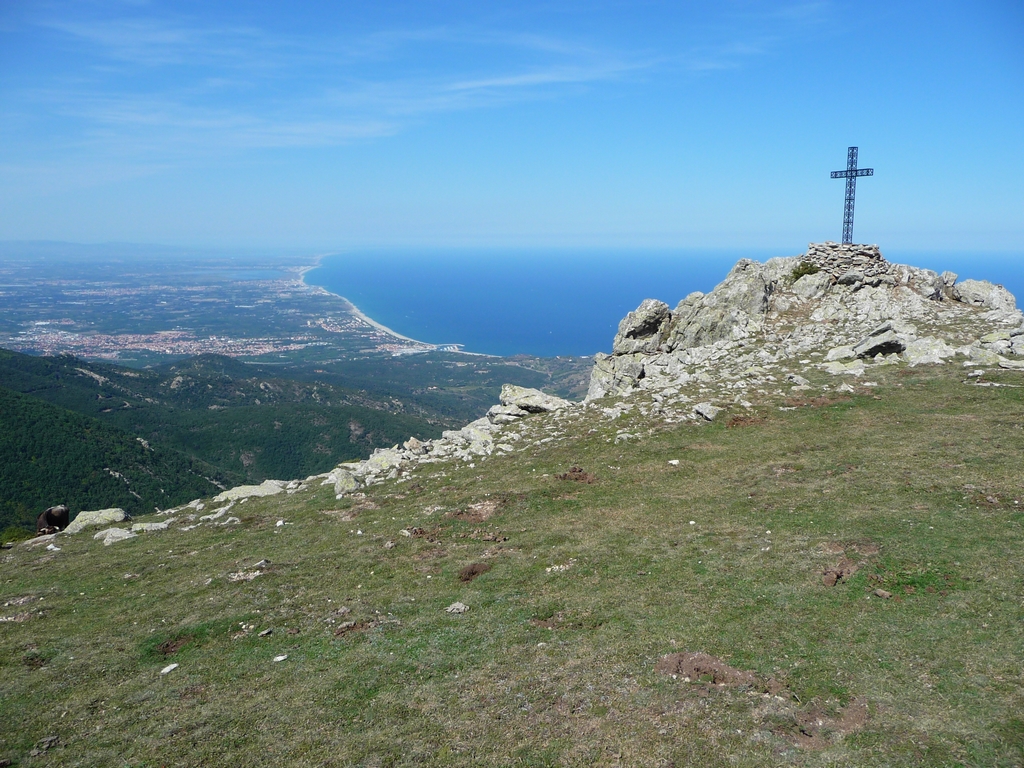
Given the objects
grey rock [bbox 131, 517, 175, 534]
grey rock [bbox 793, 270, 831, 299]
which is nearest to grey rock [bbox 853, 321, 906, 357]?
grey rock [bbox 793, 270, 831, 299]

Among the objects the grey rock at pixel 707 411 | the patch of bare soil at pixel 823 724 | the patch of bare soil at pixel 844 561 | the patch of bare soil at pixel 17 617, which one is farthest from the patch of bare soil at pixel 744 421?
the patch of bare soil at pixel 17 617

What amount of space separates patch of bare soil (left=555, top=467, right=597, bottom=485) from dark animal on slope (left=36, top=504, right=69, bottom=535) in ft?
84.0

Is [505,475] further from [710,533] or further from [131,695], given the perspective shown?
[131,695]

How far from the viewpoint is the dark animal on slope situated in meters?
29.0

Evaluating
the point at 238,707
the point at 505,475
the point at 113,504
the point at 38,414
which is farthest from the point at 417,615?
the point at 38,414

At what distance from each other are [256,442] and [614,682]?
504ft

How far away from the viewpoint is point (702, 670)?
39.3ft

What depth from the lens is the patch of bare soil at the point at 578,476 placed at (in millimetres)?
24080

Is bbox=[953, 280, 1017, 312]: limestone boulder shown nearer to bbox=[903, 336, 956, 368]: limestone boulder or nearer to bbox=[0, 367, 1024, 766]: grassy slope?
bbox=[903, 336, 956, 368]: limestone boulder

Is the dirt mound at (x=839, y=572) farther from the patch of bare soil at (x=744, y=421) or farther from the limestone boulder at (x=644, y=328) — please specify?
the limestone boulder at (x=644, y=328)

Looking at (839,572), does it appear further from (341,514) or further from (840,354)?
(840,354)

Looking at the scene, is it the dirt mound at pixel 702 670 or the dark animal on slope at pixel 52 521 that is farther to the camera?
the dark animal on slope at pixel 52 521

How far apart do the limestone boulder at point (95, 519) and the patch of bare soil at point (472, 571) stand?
21826 millimetres

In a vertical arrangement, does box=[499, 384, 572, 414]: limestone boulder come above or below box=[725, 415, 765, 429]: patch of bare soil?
below
